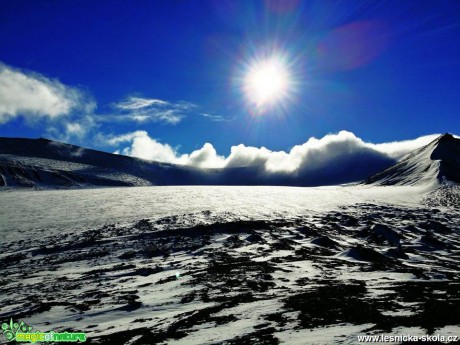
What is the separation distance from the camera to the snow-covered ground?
8.70 metres

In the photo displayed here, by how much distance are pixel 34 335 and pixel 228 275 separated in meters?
7.55

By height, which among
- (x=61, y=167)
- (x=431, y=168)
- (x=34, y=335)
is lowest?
(x=34, y=335)

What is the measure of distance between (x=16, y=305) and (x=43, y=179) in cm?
11102

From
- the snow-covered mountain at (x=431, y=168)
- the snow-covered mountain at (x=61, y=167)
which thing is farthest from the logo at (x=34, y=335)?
the snow-covered mountain at (x=61, y=167)

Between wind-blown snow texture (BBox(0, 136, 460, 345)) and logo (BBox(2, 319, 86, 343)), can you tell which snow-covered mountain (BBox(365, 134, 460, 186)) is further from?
logo (BBox(2, 319, 86, 343))

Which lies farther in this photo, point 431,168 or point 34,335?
point 431,168

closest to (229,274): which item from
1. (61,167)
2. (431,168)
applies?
(431,168)

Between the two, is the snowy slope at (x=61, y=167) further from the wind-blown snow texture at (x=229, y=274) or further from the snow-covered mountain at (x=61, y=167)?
the wind-blown snow texture at (x=229, y=274)

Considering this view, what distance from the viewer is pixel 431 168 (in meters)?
91.9

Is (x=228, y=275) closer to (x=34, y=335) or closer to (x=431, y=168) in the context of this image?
(x=34, y=335)

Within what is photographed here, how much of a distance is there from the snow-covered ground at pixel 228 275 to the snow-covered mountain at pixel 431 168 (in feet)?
176

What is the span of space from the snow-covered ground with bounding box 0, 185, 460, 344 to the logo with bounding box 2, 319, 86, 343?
0.41 m

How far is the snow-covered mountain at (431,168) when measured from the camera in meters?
79.9

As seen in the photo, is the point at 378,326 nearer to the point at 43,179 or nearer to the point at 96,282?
the point at 96,282
